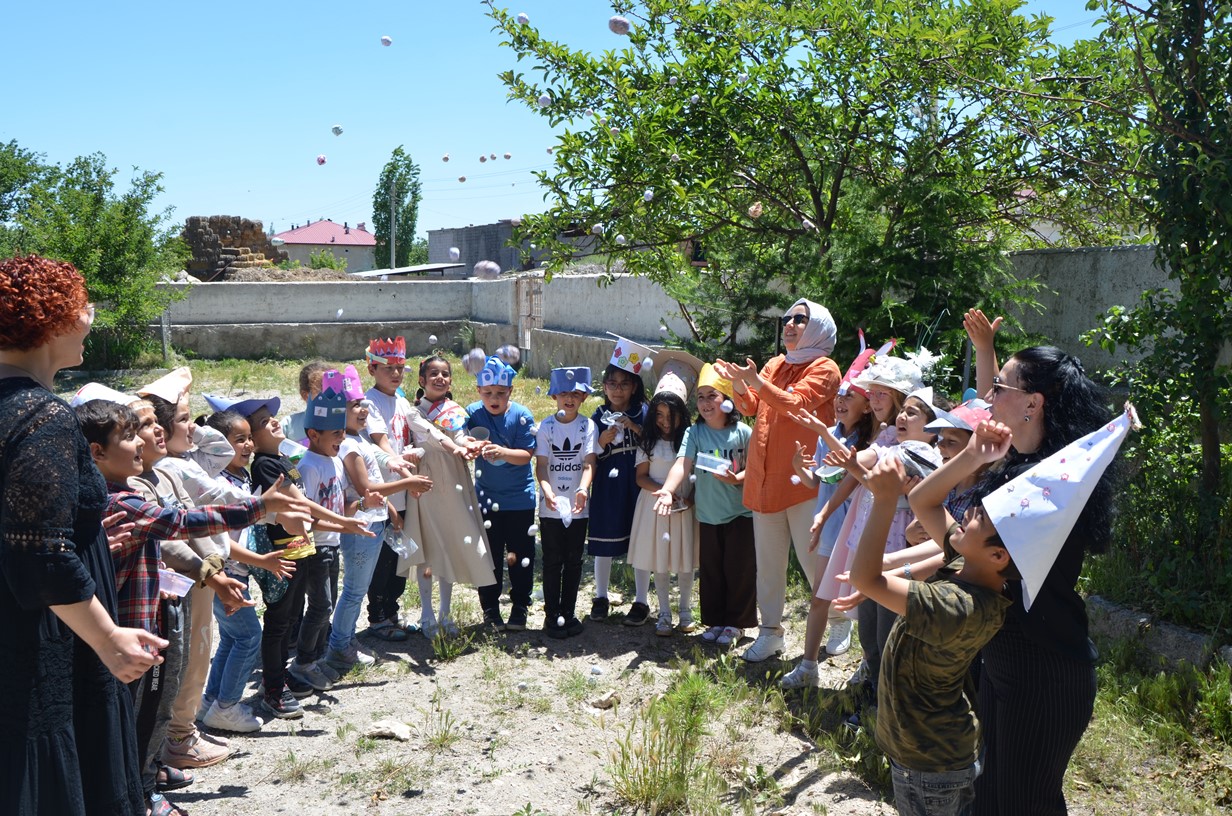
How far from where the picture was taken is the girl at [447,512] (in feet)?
18.2

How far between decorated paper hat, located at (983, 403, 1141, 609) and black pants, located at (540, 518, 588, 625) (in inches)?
137

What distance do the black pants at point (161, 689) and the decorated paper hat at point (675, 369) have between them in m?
3.00

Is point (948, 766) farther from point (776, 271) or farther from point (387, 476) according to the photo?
point (776, 271)

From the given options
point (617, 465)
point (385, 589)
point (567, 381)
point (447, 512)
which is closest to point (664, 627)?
point (617, 465)

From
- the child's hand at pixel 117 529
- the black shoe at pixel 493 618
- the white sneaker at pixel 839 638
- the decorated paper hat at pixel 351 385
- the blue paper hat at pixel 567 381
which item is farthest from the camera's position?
the black shoe at pixel 493 618

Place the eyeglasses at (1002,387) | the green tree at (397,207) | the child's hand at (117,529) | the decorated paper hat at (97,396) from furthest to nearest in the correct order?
the green tree at (397,207)
the decorated paper hat at (97,396)
the child's hand at (117,529)
the eyeglasses at (1002,387)

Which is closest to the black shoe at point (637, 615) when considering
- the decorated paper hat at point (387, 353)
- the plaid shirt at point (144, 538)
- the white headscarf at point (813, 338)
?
the white headscarf at point (813, 338)

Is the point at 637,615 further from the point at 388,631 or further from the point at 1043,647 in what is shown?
the point at 1043,647

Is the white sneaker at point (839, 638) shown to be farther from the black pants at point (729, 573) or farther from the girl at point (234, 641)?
the girl at point (234, 641)

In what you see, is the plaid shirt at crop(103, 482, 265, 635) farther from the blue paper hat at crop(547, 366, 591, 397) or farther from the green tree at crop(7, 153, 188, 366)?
the green tree at crop(7, 153, 188, 366)

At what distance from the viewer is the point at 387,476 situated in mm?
5262

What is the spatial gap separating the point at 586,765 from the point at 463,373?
46.7ft

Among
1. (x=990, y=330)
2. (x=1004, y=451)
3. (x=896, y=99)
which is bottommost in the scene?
(x=1004, y=451)

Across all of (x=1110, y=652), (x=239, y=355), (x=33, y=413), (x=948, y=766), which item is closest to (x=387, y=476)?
(x=33, y=413)
